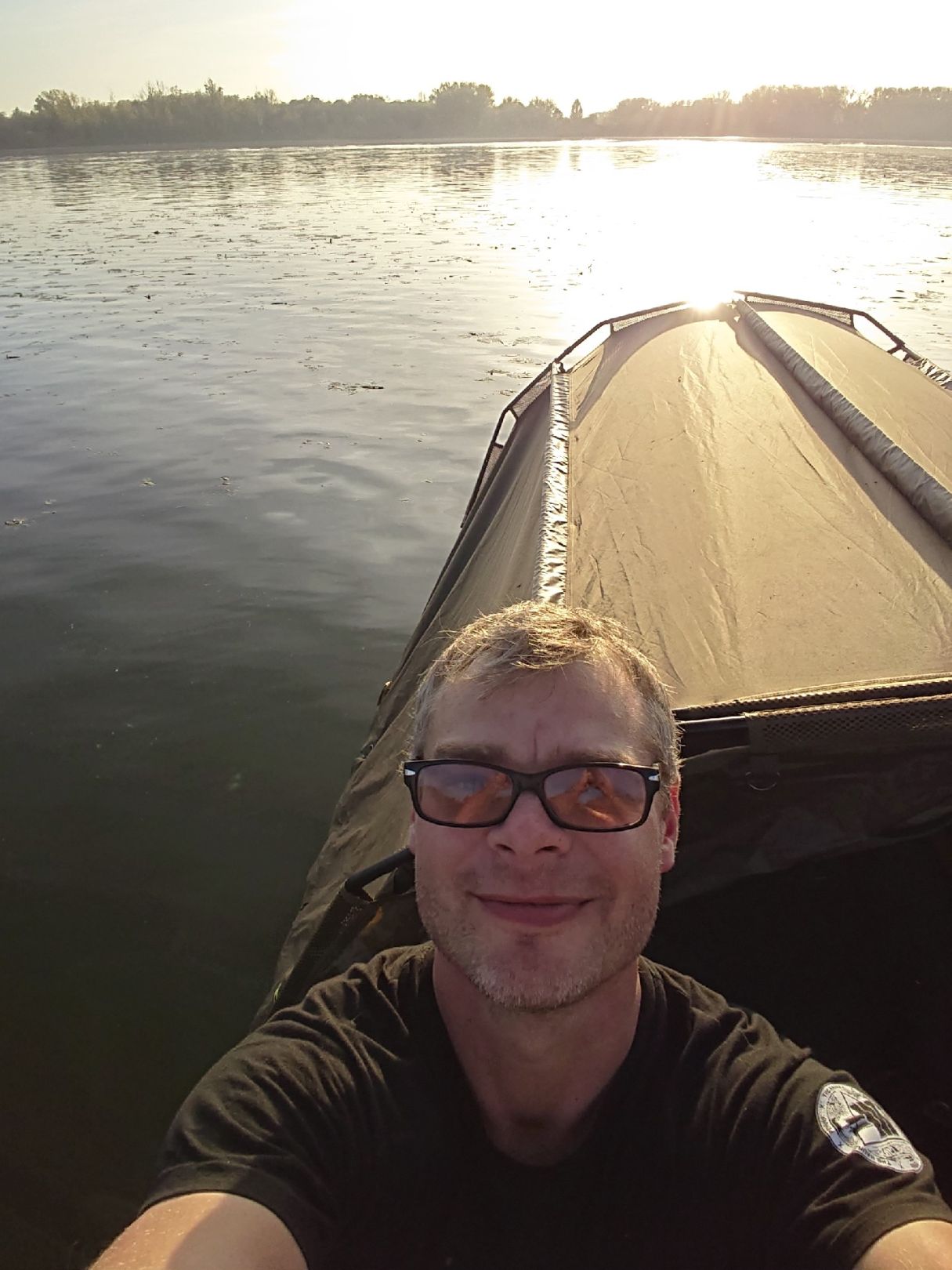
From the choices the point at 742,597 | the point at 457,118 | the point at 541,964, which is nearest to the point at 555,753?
the point at 541,964

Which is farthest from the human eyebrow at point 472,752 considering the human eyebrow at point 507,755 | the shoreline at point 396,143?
the shoreline at point 396,143

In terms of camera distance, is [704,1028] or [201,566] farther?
[201,566]

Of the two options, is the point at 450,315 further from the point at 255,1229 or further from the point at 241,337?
the point at 255,1229

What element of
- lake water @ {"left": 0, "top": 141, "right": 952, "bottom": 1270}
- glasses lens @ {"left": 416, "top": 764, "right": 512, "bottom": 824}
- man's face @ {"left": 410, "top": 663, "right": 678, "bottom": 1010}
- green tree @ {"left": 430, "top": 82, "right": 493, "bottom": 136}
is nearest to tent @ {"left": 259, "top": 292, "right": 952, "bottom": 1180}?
man's face @ {"left": 410, "top": 663, "right": 678, "bottom": 1010}

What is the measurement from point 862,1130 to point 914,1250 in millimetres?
239

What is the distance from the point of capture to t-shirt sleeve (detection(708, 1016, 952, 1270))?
1665mm

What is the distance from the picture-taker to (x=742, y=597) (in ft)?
10.8

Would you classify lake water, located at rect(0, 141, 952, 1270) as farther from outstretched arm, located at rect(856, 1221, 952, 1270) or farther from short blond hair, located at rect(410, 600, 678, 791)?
outstretched arm, located at rect(856, 1221, 952, 1270)

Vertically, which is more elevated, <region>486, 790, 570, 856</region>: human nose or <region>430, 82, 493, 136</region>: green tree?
<region>430, 82, 493, 136</region>: green tree

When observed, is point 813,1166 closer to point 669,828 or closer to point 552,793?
point 669,828

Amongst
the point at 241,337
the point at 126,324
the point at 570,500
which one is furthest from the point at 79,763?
the point at 126,324

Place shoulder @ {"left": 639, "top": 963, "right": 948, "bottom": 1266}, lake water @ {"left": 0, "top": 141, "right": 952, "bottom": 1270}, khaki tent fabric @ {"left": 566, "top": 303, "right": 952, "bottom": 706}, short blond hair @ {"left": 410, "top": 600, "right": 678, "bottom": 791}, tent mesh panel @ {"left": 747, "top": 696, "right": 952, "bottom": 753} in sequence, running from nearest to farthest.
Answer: shoulder @ {"left": 639, "top": 963, "right": 948, "bottom": 1266}
short blond hair @ {"left": 410, "top": 600, "right": 678, "bottom": 791}
tent mesh panel @ {"left": 747, "top": 696, "right": 952, "bottom": 753}
khaki tent fabric @ {"left": 566, "top": 303, "right": 952, "bottom": 706}
lake water @ {"left": 0, "top": 141, "right": 952, "bottom": 1270}

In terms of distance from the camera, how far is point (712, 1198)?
182 cm

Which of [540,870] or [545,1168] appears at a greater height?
[540,870]
